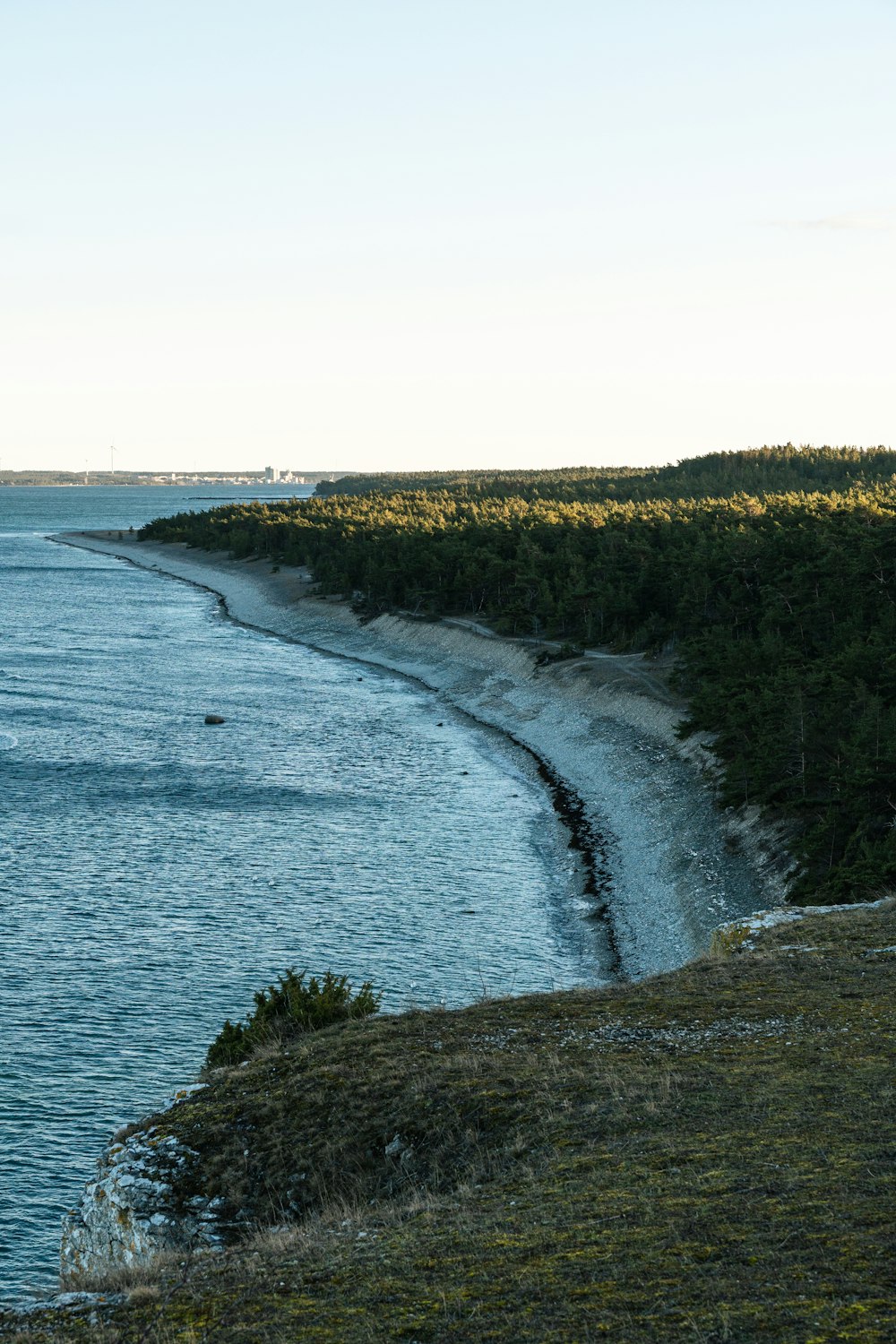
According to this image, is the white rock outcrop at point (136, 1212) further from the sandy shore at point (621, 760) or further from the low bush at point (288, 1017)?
the sandy shore at point (621, 760)

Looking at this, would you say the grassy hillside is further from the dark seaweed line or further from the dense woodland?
the dense woodland

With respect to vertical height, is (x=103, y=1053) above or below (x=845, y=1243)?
below

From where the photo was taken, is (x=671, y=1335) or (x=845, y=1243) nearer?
(x=671, y=1335)

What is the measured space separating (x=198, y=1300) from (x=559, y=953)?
2612cm

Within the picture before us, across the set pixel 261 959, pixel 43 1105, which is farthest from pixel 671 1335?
pixel 261 959

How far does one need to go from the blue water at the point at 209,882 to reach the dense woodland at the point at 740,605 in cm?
894

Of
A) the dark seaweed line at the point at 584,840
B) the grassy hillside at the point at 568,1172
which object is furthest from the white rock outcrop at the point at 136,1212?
the dark seaweed line at the point at 584,840

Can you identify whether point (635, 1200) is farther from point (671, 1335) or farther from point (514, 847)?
point (514, 847)

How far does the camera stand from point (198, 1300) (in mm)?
11586

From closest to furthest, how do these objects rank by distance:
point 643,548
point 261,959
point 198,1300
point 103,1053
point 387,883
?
point 198,1300
point 103,1053
point 261,959
point 387,883
point 643,548

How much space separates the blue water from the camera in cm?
2758

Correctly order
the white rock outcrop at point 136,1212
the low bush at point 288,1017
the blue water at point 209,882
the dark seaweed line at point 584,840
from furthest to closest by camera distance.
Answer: the dark seaweed line at point 584,840, the blue water at point 209,882, the low bush at point 288,1017, the white rock outcrop at point 136,1212

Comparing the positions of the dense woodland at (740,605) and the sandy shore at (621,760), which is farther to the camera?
the dense woodland at (740,605)

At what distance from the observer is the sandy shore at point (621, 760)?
40.2m
